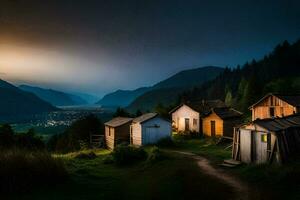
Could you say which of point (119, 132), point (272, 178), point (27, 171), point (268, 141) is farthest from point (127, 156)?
point (119, 132)

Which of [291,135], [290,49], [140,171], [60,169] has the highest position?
[290,49]

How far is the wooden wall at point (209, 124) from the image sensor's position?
1861 inches

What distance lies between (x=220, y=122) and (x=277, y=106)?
8.70 metres

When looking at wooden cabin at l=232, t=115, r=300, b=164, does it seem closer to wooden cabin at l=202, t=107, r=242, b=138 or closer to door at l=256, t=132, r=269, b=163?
door at l=256, t=132, r=269, b=163

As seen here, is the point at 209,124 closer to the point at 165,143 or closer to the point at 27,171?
the point at 165,143

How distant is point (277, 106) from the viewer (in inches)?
1709

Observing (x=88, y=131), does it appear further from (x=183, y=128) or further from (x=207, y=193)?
(x=207, y=193)

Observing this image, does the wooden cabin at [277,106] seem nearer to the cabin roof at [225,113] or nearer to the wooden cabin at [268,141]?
the cabin roof at [225,113]

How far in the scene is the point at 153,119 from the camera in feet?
141

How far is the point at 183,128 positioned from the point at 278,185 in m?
38.9

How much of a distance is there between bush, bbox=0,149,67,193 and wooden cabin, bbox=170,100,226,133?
121 feet

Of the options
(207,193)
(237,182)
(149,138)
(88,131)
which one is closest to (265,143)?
(237,182)

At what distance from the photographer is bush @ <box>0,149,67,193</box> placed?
14.4m

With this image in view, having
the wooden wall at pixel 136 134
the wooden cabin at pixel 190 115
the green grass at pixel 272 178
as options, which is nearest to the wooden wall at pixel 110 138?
the wooden wall at pixel 136 134
